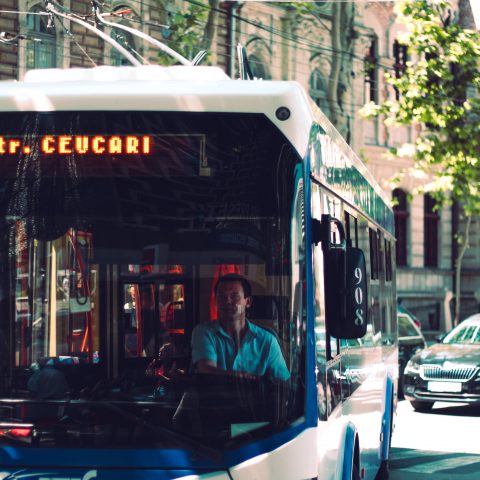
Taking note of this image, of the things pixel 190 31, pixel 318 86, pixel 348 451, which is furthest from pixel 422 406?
pixel 318 86

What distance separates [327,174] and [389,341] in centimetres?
482

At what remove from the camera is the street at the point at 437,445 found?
38.4 ft

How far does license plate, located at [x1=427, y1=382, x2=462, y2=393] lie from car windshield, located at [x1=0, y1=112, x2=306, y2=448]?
12202mm

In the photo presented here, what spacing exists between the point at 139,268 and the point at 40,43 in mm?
22613

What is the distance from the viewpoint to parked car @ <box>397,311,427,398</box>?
67.4ft

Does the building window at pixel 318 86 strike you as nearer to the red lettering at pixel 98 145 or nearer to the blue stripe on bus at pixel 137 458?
the red lettering at pixel 98 145

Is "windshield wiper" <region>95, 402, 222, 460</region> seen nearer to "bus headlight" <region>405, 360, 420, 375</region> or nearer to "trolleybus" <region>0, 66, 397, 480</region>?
"trolleybus" <region>0, 66, 397, 480</region>

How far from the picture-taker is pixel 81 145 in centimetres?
560

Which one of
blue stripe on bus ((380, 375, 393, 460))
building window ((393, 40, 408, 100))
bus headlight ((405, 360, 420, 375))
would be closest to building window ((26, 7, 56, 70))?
bus headlight ((405, 360, 420, 375))

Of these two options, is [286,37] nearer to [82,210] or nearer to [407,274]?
[407,274]

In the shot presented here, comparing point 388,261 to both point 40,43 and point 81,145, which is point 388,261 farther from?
point 40,43

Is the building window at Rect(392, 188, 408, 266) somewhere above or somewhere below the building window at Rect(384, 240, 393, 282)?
above

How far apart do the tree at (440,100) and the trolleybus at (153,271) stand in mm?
22314

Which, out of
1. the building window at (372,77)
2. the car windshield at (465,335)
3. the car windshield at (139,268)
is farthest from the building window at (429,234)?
the car windshield at (139,268)
